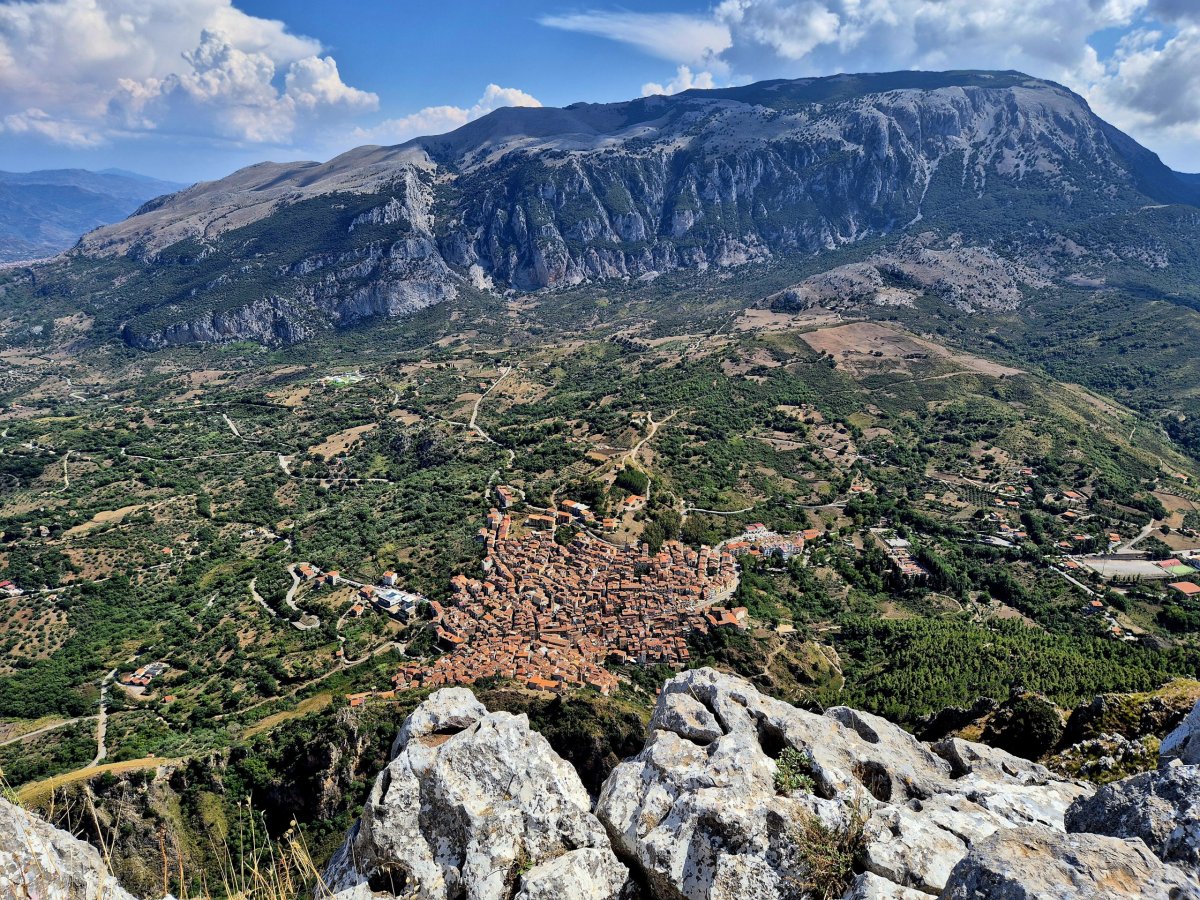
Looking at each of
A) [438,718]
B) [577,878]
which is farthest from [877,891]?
[438,718]

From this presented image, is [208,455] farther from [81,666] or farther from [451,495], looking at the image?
[81,666]

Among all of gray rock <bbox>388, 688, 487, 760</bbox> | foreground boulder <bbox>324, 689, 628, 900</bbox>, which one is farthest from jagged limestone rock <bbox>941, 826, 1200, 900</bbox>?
gray rock <bbox>388, 688, 487, 760</bbox>

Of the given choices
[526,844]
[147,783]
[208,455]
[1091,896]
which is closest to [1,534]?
[208,455]

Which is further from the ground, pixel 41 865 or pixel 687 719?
pixel 41 865

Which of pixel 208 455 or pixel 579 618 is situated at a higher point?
pixel 208 455

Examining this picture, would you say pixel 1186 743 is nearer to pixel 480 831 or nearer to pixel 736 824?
pixel 736 824

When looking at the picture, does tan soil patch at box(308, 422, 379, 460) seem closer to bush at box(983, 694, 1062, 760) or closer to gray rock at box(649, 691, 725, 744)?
gray rock at box(649, 691, 725, 744)
